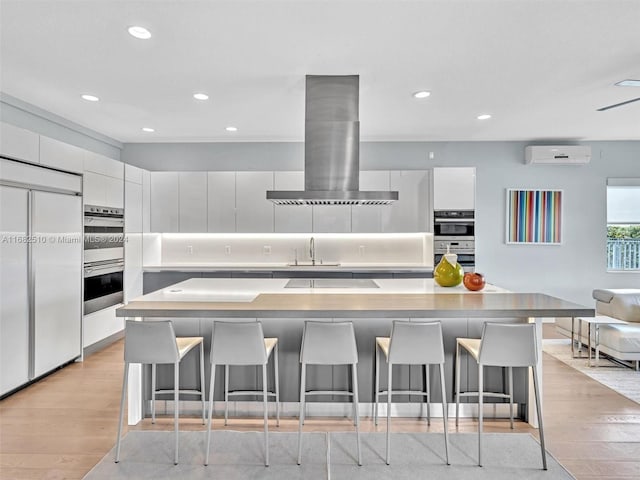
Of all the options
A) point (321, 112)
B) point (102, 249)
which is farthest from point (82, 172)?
point (321, 112)

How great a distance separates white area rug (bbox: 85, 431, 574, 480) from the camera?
7.59 feet

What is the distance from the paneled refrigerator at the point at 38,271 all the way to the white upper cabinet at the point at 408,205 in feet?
12.2

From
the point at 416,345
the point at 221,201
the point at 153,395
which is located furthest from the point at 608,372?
the point at 221,201

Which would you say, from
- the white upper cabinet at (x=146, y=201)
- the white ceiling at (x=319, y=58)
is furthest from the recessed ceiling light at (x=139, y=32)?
the white upper cabinet at (x=146, y=201)

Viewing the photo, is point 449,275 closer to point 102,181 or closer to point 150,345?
point 150,345

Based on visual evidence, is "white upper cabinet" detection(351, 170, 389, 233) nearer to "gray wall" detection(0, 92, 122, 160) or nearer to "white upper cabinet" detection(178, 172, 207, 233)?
"white upper cabinet" detection(178, 172, 207, 233)

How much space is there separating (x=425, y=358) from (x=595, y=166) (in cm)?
508

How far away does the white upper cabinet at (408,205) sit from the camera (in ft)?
18.0

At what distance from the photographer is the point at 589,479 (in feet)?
7.44

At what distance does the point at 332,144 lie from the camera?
3.20 metres

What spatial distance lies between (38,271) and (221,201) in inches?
98.1

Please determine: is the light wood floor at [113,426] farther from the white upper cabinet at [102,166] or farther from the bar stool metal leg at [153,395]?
the white upper cabinet at [102,166]

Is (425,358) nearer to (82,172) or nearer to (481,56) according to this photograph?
(481,56)

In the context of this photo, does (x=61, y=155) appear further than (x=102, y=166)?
No
